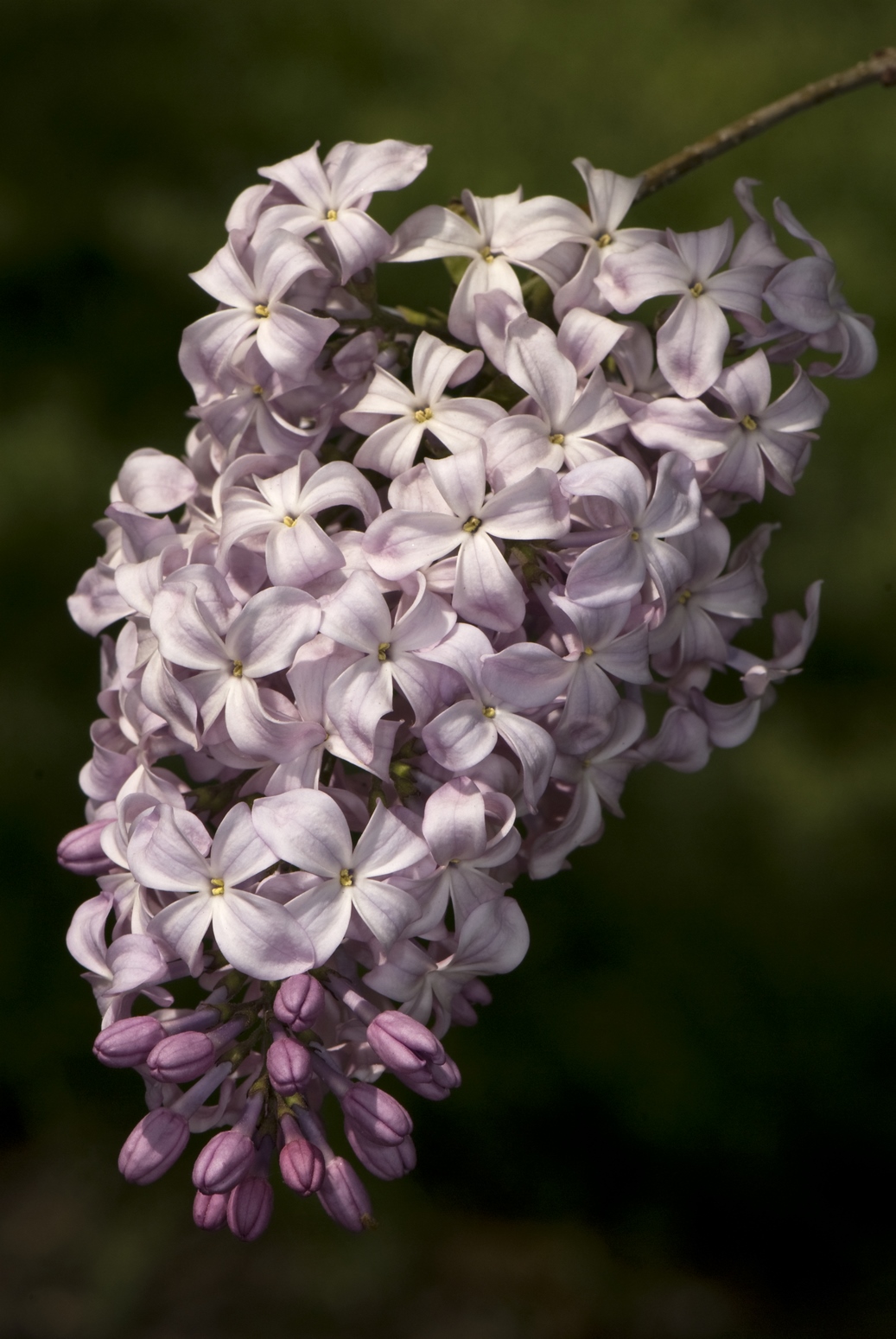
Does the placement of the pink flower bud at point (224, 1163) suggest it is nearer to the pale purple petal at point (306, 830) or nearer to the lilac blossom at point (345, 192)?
the pale purple petal at point (306, 830)

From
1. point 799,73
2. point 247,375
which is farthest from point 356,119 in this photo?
point 247,375

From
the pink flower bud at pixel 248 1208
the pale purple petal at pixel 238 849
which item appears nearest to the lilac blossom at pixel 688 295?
the pale purple petal at pixel 238 849

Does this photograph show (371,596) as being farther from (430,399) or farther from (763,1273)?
(763,1273)

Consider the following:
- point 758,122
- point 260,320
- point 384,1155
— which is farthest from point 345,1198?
point 758,122

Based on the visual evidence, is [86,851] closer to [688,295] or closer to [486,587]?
[486,587]

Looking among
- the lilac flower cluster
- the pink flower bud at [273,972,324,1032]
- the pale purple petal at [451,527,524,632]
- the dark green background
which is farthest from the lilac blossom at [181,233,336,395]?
the dark green background

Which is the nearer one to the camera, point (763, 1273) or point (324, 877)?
point (324, 877)

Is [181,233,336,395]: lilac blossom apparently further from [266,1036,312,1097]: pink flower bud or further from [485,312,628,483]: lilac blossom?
[266,1036,312,1097]: pink flower bud
